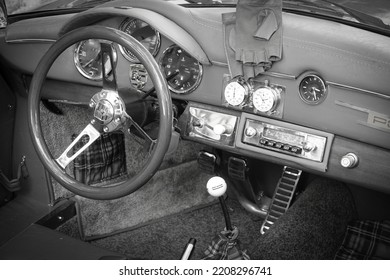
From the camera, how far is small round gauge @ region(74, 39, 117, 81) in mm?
1997

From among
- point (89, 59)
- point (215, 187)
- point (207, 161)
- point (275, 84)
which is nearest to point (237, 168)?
point (207, 161)

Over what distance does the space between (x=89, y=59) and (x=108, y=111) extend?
1.50 ft

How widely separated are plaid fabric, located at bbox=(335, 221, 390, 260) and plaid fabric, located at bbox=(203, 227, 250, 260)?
41 cm

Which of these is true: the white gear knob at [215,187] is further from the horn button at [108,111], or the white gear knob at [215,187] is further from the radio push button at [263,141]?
the horn button at [108,111]

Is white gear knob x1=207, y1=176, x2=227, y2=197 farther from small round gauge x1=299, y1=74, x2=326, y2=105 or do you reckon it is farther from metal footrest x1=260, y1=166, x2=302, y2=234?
small round gauge x1=299, y1=74, x2=326, y2=105

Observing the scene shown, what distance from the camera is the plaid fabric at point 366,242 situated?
192cm

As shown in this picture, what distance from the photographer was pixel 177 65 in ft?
6.22

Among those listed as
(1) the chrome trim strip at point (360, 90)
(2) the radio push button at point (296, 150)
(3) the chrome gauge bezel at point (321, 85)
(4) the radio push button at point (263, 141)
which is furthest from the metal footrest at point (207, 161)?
(1) the chrome trim strip at point (360, 90)

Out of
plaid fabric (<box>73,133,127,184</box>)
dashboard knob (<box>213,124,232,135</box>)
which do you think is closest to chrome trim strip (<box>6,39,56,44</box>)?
plaid fabric (<box>73,133,127,184</box>)

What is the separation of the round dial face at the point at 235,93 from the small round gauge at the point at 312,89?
200 mm

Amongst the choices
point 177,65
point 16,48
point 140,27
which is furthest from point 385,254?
point 16,48

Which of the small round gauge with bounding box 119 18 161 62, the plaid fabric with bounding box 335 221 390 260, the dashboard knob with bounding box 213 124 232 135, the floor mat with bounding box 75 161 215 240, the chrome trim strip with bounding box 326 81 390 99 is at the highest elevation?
the small round gauge with bounding box 119 18 161 62

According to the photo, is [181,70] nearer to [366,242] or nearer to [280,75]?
[280,75]

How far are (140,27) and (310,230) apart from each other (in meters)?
1.03
